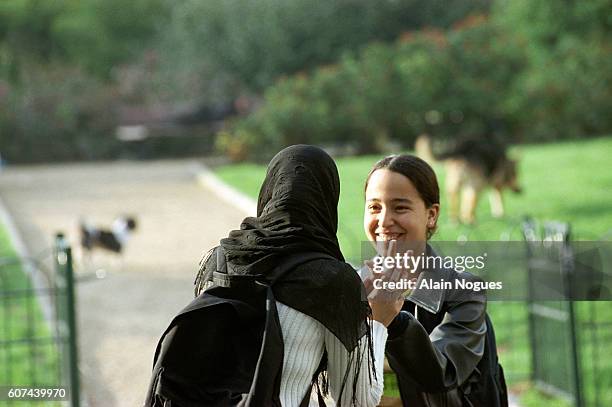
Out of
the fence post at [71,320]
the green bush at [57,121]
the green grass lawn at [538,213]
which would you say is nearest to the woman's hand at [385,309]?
the green grass lawn at [538,213]

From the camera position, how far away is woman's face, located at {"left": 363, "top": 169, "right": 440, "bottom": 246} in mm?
2824

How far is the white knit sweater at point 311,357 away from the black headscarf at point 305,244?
0.03 m

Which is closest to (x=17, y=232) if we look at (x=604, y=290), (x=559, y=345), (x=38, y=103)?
(x=559, y=345)

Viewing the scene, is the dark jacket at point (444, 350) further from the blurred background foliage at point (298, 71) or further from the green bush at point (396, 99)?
the green bush at point (396, 99)

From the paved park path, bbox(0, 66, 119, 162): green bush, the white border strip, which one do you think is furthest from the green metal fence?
bbox(0, 66, 119, 162): green bush

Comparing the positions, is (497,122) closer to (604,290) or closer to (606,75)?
(606,75)

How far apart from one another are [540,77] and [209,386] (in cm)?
2282

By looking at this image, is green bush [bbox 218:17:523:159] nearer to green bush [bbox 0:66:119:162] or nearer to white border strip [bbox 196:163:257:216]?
white border strip [bbox 196:163:257:216]

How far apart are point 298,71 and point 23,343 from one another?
3266cm

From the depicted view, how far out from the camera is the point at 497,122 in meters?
26.4

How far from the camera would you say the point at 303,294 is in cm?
253

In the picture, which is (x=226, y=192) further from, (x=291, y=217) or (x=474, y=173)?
(x=291, y=217)

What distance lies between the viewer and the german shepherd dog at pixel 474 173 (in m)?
13.0

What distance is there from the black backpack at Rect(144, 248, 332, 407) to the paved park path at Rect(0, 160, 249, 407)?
4.61m
